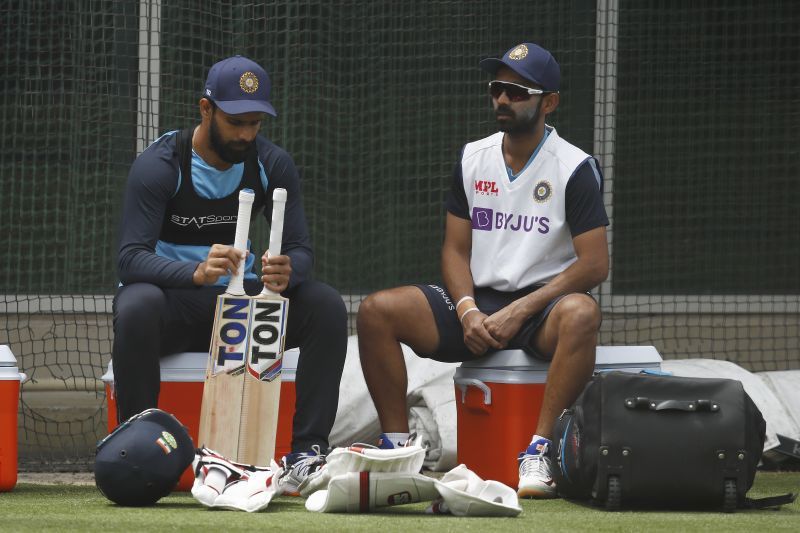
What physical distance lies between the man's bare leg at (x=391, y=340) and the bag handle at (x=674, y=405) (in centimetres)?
91

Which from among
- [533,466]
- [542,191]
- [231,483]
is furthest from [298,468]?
[542,191]

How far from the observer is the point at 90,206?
5.89 meters

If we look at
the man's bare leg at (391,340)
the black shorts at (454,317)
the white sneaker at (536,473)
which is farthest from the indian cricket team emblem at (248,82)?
the white sneaker at (536,473)

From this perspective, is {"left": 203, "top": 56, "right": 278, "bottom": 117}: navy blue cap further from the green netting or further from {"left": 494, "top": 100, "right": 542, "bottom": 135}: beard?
the green netting

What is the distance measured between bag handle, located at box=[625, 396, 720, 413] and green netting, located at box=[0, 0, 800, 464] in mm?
2507

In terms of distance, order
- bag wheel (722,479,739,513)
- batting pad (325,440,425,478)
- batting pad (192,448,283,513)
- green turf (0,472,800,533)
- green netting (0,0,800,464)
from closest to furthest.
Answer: green turf (0,472,800,533) → batting pad (325,440,425,478) → batting pad (192,448,283,513) → bag wheel (722,479,739,513) → green netting (0,0,800,464)

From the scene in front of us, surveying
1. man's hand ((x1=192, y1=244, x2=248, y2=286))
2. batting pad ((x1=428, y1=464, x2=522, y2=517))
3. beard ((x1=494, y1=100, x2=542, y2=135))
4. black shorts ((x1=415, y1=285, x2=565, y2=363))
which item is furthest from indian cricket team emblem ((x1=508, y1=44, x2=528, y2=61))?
batting pad ((x1=428, y1=464, x2=522, y2=517))

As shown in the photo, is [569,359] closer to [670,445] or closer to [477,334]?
[477,334]

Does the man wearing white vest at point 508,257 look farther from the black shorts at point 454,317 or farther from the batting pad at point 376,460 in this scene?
the batting pad at point 376,460

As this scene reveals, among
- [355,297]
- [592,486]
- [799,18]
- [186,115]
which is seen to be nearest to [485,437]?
[592,486]

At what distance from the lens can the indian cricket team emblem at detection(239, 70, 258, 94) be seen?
4051 mm

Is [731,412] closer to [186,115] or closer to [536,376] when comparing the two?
[536,376]

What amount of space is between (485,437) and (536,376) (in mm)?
259

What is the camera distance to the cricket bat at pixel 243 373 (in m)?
3.83
